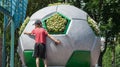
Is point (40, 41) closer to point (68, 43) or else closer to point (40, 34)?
point (40, 34)

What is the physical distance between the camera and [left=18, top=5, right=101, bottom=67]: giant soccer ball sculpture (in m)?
10.2

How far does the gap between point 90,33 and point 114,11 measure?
1257 cm

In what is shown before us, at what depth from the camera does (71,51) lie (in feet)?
33.8

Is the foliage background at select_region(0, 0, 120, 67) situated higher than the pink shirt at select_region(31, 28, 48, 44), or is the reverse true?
the foliage background at select_region(0, 0, 120, 67)

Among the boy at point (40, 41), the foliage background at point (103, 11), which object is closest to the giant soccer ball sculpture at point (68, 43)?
the boy at point (40, 41)

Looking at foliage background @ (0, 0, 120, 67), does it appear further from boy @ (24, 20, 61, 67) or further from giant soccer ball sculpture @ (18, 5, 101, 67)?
boy @ (24, 20, 61, 67)

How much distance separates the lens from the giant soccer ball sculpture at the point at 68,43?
10203 mm

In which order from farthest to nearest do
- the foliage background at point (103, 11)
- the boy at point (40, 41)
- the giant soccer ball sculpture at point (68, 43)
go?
the foliage background at point (103, 11) < the giant soccer ball sculpture at point (68, 43) < the boy at point (40, 41)

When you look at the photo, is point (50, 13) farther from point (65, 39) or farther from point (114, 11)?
point (114, 11)

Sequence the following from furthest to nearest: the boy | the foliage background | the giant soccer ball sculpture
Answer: the foliage background
the giant soccer ball sculpture
the boy

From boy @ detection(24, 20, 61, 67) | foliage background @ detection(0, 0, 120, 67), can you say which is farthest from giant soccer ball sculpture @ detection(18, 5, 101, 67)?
foliage background @ detection(0, 0, 120, 67)

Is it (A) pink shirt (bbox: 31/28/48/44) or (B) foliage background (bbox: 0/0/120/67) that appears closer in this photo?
(A) pink shirt (bbox: 31/28/48/44)

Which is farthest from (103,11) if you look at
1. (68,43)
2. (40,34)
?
(40,34)

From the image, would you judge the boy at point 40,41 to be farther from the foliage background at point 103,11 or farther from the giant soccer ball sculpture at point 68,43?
the foliage background at point 103,11
